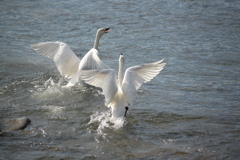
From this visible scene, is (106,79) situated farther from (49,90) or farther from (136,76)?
(49,90)

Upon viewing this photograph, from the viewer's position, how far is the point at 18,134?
6328 mm

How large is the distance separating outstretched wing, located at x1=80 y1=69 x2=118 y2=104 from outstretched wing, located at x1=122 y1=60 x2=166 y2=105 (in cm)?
21

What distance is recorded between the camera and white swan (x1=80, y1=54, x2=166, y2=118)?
23.5 ft

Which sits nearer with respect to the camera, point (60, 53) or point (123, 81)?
point (123, 81)

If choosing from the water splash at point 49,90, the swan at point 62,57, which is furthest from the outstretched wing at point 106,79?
the swan at point 62,57

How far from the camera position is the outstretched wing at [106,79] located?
716 cm

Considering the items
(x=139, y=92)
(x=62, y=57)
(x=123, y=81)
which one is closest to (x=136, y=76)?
(x=123, y=81)

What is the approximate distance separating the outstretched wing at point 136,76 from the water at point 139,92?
552 mm

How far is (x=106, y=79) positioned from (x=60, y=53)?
2405 millimetres

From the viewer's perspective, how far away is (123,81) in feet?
23.7

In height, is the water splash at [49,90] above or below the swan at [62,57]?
below

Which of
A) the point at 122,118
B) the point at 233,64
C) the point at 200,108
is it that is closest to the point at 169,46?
the point at 233,64

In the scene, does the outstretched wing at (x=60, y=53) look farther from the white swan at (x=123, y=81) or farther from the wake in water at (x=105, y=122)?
the wake in water at (x=105, y=122)

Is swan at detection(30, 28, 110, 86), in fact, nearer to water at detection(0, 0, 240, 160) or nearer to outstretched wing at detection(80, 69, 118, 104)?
water at detection(0, 0, 240, 160)
